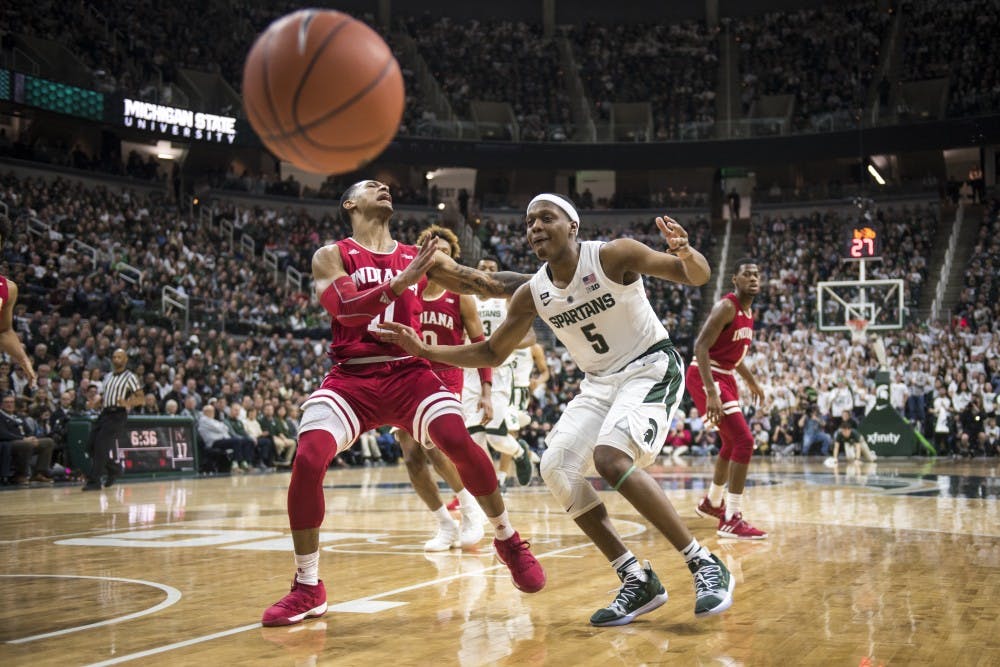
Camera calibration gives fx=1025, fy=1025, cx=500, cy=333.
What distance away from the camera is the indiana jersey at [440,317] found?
8359mm

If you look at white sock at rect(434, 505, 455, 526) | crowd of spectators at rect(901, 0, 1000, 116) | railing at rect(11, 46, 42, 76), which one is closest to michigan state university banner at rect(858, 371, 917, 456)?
crowd of spectators at rect(901, 0, 1000, 116)

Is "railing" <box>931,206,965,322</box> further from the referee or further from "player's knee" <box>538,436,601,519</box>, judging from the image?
"player's knee" <box>538,436,601,519</box>

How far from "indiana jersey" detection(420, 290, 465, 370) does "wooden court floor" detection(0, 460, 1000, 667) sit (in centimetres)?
164

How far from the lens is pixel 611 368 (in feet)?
18.2

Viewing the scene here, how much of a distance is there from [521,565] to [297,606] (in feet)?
3.86

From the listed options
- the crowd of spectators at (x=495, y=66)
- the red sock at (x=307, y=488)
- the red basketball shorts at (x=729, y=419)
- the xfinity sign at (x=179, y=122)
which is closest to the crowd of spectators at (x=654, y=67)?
the crowd of spectators at (x=495, y=66)

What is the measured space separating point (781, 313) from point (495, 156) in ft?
37.8

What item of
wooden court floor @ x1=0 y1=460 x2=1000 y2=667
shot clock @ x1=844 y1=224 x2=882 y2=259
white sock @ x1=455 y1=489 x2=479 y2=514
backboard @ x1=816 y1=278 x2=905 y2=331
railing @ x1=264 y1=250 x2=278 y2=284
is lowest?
wooden court floor @ x1=0 y1=460 x2=1000 y2=667

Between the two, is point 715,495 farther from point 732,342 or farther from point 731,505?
point 732,342

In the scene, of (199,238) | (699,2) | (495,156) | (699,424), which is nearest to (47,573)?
(699,424)

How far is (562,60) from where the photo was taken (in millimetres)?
38875

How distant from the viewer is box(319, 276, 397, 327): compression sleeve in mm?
5211

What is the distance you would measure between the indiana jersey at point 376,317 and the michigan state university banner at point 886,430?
17451mm

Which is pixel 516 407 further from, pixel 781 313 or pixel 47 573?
pixel 781 313
